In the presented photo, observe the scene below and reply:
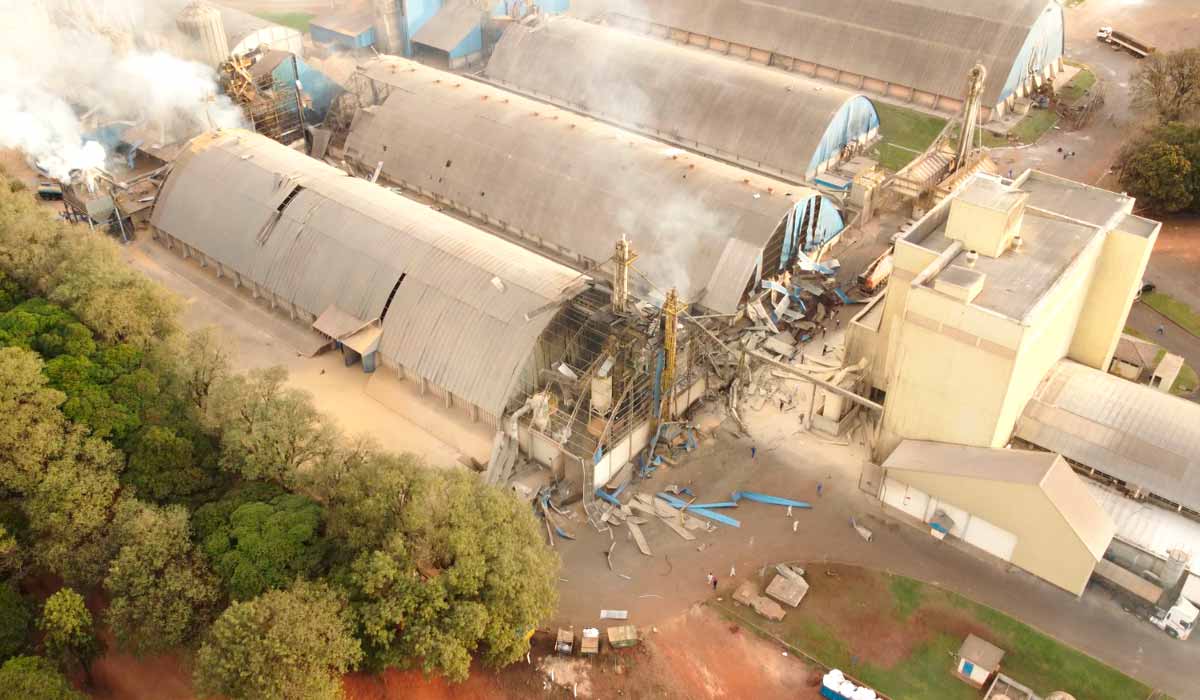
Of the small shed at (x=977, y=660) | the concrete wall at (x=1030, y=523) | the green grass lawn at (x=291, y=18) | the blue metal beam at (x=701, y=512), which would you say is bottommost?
the blue metal beam at (x=701, y=512)

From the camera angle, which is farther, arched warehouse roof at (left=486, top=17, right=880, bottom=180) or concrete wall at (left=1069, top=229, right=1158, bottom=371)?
arched warehouse roof at (left=486, top=17, right=880, bottom=180)

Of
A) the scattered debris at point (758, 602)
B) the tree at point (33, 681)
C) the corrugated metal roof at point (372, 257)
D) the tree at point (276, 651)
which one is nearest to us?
the tree at point (276, 651)

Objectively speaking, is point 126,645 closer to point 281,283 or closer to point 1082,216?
point 281,283

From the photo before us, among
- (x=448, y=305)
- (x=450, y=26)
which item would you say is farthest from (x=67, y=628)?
(x=450, y=26)

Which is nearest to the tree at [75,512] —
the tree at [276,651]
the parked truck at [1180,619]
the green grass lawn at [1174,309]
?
the tree at [276,651]

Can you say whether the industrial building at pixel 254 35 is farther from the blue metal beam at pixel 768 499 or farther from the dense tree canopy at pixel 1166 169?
the dense tree canopy at pixel 1166 169

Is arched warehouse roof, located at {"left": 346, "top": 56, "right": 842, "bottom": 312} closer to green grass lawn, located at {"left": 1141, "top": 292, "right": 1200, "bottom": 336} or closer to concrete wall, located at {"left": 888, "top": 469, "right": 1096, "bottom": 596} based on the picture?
concrete wall, located at {"left": 888, "top": 469, "right": 1096, "bottom": 596}

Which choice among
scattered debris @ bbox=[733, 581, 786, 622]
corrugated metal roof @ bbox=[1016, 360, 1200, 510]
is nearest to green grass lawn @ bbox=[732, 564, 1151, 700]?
scattered debris @ bbox=[733, 581, 786, 622]
